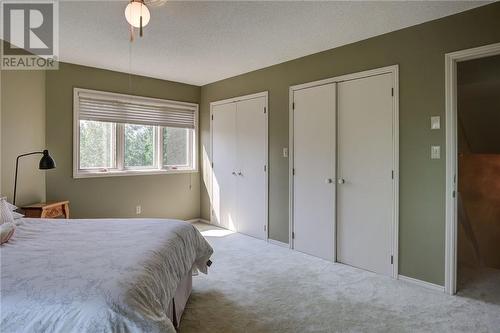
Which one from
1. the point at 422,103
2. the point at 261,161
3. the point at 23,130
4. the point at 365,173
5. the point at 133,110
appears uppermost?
the point at 133,110

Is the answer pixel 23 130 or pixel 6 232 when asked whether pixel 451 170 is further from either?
pixel 23 130

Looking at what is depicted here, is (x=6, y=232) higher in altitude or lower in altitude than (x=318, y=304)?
higher

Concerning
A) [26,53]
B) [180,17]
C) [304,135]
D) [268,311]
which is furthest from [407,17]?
[26,53]

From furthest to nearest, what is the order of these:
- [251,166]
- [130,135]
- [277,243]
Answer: [130,135] → [251,166] → [277,243]

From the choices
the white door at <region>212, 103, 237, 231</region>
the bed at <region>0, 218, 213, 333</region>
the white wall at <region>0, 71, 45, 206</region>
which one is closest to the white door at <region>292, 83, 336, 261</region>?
the white door at <region>212, 103, 237, 231</region>

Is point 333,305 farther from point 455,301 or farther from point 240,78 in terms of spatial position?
point 240,78

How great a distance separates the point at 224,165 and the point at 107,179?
68.6 inches

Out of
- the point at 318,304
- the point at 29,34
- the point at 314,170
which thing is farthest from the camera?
the point at 314,170

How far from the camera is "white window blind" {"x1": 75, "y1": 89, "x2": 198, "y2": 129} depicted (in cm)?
412

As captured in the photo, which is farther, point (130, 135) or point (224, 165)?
point (224, 165)

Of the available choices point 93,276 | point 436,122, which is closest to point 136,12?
point 93,276

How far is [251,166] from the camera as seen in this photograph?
4449 millimetres

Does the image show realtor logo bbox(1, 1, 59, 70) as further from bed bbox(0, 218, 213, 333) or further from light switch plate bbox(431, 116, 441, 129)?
light switch plate bbox(431, 116, 441, 129)

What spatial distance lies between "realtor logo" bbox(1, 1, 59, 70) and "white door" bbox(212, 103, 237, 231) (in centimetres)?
233
